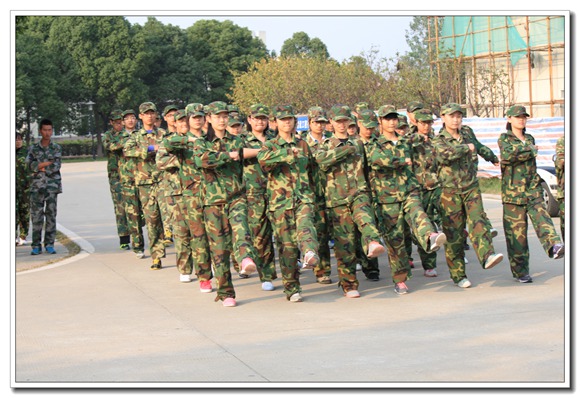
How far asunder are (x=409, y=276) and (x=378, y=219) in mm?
807

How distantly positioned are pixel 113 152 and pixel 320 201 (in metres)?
4.86

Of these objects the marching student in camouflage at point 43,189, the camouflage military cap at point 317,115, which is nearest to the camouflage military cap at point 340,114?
the camouflage military cap at point 317,115

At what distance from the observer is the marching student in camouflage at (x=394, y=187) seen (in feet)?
33.7

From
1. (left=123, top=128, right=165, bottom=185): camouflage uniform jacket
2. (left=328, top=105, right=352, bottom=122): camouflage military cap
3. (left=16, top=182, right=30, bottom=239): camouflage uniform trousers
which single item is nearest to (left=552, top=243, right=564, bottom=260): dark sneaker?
(left=328, top=105, right=352, bottom=122): camouflage military cap

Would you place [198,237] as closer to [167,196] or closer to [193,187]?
[193,187]

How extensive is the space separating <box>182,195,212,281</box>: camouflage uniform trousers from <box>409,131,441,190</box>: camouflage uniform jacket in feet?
8.18

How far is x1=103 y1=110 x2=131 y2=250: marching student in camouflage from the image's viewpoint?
46.9ft

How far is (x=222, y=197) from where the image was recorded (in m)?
9.84

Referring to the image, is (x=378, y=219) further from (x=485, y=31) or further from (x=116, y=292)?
(x=485, y=31)

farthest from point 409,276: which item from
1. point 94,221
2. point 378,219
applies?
point 94,221

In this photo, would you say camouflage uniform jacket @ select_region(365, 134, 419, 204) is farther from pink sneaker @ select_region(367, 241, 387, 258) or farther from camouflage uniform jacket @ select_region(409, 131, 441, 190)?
pink sneaker @ select_region(367, 241, 387, 258)

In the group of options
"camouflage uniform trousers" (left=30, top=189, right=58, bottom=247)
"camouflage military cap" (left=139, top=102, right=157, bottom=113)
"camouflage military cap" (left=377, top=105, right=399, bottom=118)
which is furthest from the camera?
"camouflage uniform trousers" (left=30, top=189, right=58, bottom=247)

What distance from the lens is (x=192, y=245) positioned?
10.6 metres

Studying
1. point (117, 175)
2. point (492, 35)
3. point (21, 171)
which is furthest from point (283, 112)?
point (492, 35)
